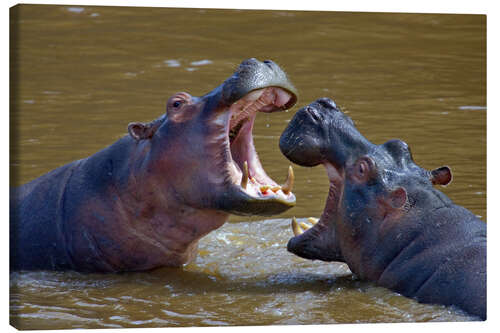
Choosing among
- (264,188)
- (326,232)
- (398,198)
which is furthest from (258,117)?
(398,198)

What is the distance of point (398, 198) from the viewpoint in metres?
6.12

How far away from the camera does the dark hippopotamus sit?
603cm

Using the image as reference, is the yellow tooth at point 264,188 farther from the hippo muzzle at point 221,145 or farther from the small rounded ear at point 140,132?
the small rounded ear at point 140,132

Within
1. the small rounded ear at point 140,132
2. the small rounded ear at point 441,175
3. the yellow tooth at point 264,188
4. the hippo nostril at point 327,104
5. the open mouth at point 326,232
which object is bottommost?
the open mouth at point 326,232

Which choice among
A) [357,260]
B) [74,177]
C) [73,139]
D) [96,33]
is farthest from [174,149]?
[73,139]

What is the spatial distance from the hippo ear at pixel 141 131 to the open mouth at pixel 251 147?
0.49m

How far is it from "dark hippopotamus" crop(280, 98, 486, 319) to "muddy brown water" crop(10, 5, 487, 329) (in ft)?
0.57

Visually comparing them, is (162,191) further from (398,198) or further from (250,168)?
(398,198)

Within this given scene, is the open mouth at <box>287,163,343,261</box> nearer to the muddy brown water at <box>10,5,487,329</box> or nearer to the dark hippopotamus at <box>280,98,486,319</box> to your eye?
the dark hippopotamus at <box>280,98,486,319</box>

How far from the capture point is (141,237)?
258 inches

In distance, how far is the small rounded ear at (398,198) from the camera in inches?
240

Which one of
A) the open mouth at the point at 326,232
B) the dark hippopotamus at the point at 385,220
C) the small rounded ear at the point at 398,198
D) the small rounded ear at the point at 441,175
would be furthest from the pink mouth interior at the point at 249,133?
the small rounded ear at the point at 441,175

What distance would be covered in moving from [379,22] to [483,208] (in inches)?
70.7

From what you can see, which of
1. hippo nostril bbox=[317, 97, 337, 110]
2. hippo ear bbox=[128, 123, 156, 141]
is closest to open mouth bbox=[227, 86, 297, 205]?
hippo nostril bbox=[317, 97, 337, 110]
